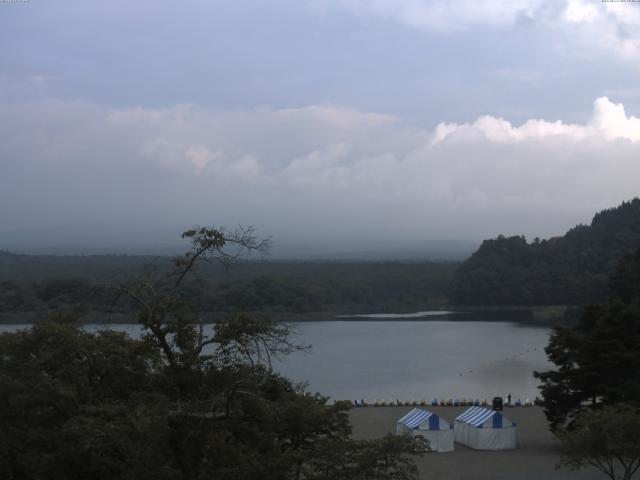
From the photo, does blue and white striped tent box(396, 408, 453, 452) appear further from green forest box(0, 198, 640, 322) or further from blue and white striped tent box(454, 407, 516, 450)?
green forest box(0, 198, 640, 322)

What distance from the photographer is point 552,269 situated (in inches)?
2467

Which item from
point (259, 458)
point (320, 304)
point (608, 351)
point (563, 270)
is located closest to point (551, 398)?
point (608, 351)

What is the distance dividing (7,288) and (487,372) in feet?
109

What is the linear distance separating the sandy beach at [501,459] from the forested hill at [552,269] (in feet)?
135

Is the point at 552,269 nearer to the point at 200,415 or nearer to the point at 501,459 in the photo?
the point at 501,459

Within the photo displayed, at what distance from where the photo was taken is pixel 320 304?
57812 mm

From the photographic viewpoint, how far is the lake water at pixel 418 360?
25.8 meters

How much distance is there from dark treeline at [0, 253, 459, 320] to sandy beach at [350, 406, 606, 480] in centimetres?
1813

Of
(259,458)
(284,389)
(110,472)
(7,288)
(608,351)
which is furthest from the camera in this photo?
(7,288)

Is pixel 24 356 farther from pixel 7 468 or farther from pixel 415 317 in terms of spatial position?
pixel 415 317

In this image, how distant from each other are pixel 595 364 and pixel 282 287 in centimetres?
4198

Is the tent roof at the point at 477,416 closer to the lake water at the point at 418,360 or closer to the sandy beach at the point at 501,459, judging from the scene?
the sandy beach at the point at 501,459

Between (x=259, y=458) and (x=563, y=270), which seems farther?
(x=563, y=270)

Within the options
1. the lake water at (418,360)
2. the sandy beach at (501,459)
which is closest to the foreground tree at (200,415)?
the sandy beach at (501,459)
